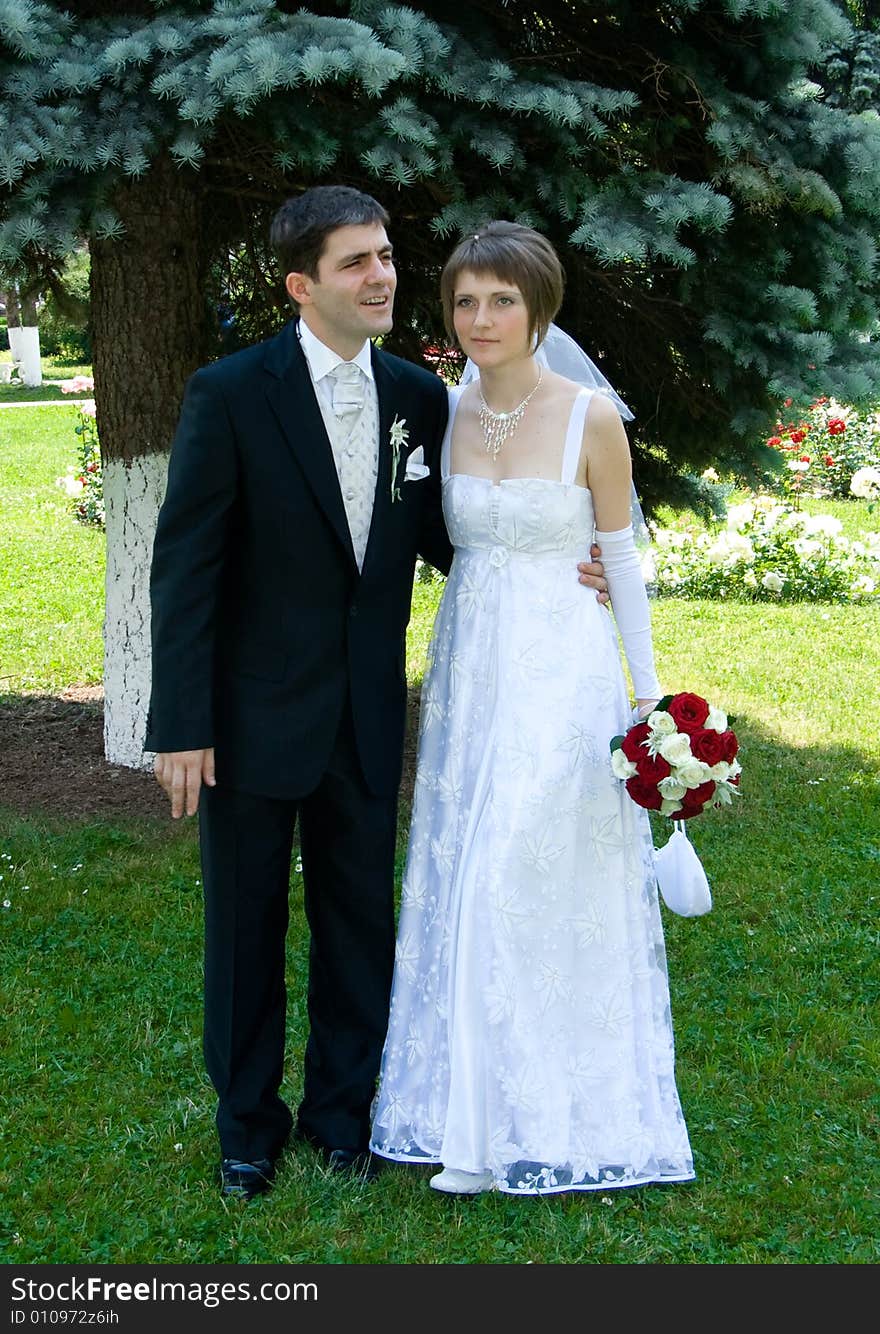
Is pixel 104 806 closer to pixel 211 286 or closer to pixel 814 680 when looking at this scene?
pixel 211 286

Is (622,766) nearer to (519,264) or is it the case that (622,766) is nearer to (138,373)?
(519,264)

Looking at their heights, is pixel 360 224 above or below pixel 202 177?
below

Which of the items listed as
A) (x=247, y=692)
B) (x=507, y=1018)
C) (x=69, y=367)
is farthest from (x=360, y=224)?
(x=69, y=367)

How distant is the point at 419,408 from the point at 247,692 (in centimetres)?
78

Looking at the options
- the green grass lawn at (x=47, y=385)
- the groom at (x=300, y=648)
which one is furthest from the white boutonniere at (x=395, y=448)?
the green grass lawn at (x=47, y=385)

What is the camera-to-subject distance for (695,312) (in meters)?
5.32

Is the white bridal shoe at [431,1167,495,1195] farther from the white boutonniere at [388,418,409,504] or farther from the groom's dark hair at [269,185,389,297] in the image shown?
the groom's dark hair at [269,185,389,297]

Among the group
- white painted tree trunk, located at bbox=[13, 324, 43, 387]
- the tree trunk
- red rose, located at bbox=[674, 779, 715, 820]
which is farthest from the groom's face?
white painted tree trunk, located at bbox=[13, 324, 43, 387]

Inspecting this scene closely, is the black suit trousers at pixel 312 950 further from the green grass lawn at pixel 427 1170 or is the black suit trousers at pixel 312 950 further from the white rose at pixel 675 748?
the white rose at pixel 675 748

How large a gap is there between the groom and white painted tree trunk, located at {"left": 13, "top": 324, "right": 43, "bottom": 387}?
75.6 feet

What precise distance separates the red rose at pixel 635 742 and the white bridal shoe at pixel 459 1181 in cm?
104

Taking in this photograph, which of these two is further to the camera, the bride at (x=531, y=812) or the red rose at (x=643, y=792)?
the bride at (x=531, y=812)

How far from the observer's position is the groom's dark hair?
2924mm

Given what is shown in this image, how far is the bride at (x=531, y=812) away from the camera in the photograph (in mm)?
3182
